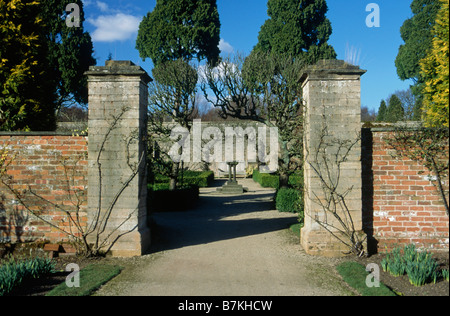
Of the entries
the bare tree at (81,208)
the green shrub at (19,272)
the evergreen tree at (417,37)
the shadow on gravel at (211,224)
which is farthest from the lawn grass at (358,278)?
the evergreen tree at (417,37)

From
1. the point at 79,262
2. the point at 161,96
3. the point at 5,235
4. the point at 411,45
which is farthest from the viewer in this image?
the point at 411,45

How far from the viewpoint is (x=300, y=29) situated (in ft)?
77.7

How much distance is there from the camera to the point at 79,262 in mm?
5684

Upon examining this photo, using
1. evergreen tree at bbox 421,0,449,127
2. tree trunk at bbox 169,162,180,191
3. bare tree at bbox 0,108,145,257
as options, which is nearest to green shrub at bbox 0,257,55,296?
bare tree at bbox 0,108,145,257

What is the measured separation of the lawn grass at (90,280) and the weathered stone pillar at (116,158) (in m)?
0.68

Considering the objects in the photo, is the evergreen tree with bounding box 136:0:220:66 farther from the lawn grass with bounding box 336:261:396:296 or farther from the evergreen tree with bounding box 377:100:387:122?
the lawn grass with bounding box 336:261:396:296

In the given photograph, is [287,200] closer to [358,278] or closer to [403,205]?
[403,205]

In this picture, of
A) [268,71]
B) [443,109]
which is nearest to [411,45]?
[268,71]

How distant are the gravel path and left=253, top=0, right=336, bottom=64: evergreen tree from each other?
1806cm

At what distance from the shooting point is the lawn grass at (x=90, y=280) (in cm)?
424

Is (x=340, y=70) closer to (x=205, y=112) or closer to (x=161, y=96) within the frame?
(x=161, y=96)

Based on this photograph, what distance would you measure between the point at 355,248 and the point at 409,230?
1.09 metres

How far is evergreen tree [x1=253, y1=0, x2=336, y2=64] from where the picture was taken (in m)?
23.6

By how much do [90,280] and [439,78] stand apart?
6.88 meters
